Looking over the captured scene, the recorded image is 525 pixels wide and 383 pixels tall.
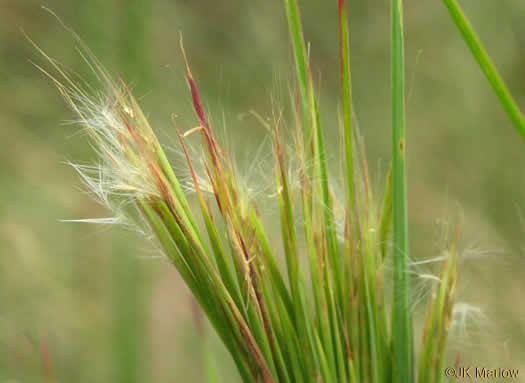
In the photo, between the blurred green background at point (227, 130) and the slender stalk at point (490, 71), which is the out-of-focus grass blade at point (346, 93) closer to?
the slender stalk at point (490, 71)

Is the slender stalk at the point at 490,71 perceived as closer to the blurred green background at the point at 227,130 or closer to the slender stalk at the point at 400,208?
the slender stalk at the point at 400,208

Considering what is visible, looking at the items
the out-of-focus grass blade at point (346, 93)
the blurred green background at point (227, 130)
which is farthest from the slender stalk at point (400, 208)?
the blurred green background at point (227, 130)

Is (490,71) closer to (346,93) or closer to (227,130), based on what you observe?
(346,93)

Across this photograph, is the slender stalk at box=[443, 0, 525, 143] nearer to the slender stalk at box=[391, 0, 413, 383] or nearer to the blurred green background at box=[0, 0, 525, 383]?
the slender stalk at box=[391, 0, 413, 383]

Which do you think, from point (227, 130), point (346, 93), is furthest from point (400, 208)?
point (227, 130)

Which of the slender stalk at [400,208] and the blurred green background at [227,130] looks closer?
the slender stalk at [400,208]

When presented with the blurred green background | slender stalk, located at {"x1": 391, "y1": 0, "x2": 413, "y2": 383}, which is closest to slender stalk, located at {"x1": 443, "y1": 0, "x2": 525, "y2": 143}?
slender stalk, located at {"x1": 391, "y1": 0, "x2": 413, "y2": 383}

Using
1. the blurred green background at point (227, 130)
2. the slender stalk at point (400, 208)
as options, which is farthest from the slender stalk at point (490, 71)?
the blurred green background at point (227, 130)
